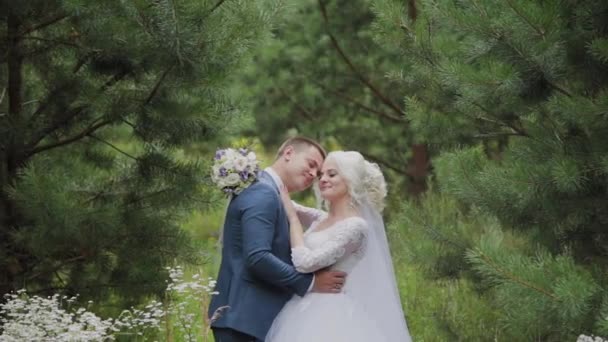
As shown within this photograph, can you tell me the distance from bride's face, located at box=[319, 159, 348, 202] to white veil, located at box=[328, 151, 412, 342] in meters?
0.03

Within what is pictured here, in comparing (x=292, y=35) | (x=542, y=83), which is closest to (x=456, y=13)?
(x=542, y=83)

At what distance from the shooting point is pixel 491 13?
472 cm

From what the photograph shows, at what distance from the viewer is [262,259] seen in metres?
4.12

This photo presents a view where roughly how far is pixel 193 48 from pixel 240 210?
1211 mm

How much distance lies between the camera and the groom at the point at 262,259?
13.6 ft

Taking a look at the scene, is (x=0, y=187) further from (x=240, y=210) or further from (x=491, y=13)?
(x=491, y=13)

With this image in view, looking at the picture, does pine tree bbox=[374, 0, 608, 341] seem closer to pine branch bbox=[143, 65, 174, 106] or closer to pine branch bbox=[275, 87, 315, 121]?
pine branch bbox=[143, 65, 174, 106]

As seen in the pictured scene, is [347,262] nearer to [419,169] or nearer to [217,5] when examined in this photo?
[217,5]

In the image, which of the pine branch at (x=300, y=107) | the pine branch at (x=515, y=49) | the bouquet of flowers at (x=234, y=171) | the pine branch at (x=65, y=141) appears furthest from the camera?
the pine branch at (x=300, y=107)

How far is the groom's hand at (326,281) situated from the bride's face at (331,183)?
326mm

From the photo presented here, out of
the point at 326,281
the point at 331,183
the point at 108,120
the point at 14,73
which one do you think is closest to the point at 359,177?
the point at 331,183

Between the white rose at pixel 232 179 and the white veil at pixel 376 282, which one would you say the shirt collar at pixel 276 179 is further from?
the white veil at pixel 376 282

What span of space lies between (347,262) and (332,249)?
0.21 metres

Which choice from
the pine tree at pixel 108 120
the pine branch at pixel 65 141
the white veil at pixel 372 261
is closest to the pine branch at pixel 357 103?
the pine tree at pixel 108 120
